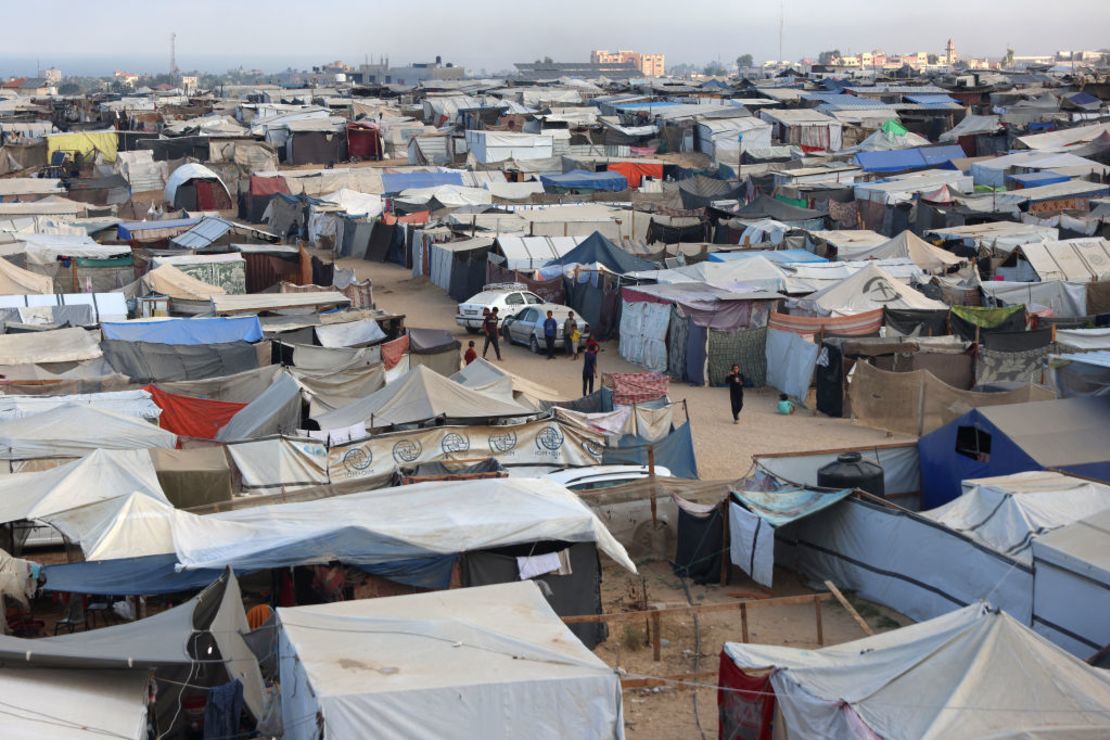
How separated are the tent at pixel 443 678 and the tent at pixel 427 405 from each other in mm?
6696

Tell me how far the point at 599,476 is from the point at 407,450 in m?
2.39

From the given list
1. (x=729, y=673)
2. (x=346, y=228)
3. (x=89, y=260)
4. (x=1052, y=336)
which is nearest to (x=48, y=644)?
(x=729, y=673)

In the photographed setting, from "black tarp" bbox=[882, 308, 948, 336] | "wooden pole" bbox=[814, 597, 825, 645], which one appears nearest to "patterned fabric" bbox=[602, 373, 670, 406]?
"black tarp" bbox=[882, 308, 948, 336]

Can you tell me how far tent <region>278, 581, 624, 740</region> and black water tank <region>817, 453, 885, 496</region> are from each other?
565 centimetres

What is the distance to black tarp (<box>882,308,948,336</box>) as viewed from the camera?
22.2 metres

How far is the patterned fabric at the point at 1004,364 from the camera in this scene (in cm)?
1958

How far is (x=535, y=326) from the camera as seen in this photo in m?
25.7

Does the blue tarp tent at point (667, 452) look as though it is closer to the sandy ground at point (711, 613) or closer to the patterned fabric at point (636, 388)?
the sandy ground at point (711, 613)

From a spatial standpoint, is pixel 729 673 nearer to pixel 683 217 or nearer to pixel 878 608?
pixel 878 608

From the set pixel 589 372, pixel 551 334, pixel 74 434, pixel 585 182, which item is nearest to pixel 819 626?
pixel 74 434

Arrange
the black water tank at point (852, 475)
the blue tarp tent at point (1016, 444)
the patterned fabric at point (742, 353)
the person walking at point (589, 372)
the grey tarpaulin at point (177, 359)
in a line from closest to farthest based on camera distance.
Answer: the black water tank at point (852, 475) < the blue tarp tent at point (1016, 444) < the grey tarpaulin at point (177, 359) < the person walking at point (589, 372) < the patterned fabric at point (742, 353)

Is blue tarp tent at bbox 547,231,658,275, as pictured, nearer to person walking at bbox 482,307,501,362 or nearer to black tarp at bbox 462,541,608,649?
person walking at bbox 482,307,501,362

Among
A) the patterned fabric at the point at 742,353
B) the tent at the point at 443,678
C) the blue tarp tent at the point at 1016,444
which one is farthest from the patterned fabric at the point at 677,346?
the tent at the point at 443,678

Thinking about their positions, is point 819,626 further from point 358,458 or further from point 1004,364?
point 1004,364
